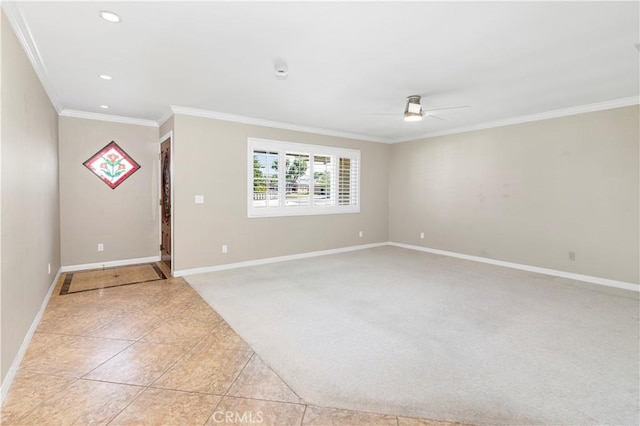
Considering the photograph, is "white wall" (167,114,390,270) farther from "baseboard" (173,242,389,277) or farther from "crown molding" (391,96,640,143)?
"crown molding" (391,96,640,143)

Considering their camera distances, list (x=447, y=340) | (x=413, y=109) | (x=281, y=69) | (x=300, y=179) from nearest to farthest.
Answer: (x=447, y=340) → (x=281, y=69) → (x=413, y=109) → (x=300, y=179)

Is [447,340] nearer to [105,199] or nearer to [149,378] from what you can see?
[149,378]

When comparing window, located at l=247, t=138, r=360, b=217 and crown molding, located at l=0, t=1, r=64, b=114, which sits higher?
crown molding, located at l=0, t=1, r=64, b=114

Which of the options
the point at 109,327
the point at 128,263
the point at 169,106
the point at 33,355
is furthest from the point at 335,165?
the point at 33,355

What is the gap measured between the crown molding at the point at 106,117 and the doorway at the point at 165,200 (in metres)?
0.44

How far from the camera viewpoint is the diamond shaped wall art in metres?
5.21

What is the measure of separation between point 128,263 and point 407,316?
4768mm

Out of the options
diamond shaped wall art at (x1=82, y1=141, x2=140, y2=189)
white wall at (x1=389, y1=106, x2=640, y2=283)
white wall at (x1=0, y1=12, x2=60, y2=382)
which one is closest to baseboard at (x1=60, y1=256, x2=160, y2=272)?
diamond shaped wall art at (x1=82, y1=141, x2=140, y2=189)

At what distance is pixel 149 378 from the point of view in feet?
7.39

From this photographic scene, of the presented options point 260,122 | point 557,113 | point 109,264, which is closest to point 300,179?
point 260,122

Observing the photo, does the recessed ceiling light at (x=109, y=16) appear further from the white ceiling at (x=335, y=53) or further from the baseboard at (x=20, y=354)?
the baseboard at (x=20, y=354)

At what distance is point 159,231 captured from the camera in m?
5.89

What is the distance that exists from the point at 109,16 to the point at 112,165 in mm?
3687

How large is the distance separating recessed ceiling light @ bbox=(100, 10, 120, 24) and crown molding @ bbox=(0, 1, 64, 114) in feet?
1.64
